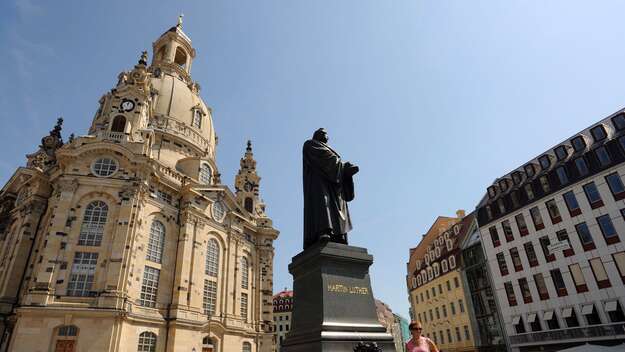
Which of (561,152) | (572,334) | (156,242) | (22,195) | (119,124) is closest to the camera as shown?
(572,334)

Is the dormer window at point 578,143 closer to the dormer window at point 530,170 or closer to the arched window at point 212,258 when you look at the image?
the dormer window at point 530,170

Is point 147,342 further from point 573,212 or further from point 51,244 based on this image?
point 573,212

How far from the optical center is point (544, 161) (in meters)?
34.3

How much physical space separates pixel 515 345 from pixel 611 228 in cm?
1406

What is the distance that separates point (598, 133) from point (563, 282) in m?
13.5

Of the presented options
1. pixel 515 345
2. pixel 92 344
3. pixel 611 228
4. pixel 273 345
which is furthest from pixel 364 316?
pixel 273 345

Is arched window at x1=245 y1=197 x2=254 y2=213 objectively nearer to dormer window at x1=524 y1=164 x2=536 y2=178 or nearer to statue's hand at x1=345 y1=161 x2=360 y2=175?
dormer window at x1=524 y1=164 x2=536 y2=178

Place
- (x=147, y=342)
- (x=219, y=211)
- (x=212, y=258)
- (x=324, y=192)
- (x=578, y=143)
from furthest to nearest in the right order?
(x=219, y=211), (x=212, y=258), (x=578, y=143), (x=147, y=342), (x=324, y=192)

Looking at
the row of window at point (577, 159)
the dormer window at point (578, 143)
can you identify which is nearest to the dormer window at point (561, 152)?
the row of window at point (577, 159)

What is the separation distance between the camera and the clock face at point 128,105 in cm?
3744

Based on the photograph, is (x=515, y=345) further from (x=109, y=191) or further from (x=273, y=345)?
(x=109, y=191)

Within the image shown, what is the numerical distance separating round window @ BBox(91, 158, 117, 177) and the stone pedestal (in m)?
30.3

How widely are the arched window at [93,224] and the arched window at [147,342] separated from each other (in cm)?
870

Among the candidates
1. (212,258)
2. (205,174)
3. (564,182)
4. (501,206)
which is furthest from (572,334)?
(205,174)
